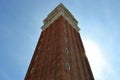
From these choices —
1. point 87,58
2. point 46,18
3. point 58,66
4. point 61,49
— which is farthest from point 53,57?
point 46,18

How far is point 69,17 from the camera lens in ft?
124

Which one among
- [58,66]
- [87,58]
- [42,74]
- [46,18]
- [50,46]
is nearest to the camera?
[58,66]

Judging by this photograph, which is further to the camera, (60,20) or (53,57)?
(60,20)

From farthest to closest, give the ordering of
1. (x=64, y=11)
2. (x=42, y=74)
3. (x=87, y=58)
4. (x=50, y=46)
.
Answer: (x=64, y=11)
(x=87, y=58)
(x=50, y=46)
(x=42, y=74)

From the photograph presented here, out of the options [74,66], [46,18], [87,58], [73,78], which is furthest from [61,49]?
[46,18]

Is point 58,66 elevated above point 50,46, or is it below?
below

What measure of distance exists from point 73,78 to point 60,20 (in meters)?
14.0

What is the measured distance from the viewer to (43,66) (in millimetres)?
24266

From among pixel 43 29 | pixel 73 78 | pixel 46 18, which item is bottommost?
pixel 73 78

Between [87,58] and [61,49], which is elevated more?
[87,58]

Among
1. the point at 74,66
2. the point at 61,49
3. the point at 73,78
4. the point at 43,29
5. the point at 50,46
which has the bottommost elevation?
the point at 73,78

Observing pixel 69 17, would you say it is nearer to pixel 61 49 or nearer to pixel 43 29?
pixel 43 29

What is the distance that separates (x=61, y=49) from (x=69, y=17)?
15792mm

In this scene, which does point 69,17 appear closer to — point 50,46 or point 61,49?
point 50,46
